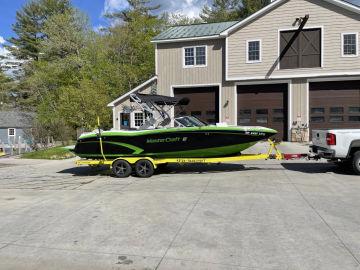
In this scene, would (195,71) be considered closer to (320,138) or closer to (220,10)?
(320,138)

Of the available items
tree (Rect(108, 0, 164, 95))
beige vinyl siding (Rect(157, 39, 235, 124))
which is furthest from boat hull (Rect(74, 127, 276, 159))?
tree (Rect(108, 0, 164, 95))

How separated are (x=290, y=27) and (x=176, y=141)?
13.1m

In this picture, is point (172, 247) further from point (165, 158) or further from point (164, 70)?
point (164, 70)

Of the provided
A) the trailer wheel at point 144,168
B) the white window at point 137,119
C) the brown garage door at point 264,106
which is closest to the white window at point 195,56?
the brown garage door at point 264,106

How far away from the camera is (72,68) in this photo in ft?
128

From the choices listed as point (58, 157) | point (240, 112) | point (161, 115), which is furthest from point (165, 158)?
point (240, 112)

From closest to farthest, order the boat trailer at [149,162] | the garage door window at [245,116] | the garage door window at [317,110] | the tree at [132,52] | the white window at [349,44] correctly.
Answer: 1. the boat trailer at [149,162]
2. the white window at [349,44]
3. the garage door window at [317,110]
4. the garage door window at [245,116]
5. the tree at [132,52]

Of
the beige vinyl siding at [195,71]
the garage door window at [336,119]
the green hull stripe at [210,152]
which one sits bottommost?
the green hull stripe at [210,152]

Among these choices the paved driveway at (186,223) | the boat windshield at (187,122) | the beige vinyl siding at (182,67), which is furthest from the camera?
the beige vinyl siding at (182,67)

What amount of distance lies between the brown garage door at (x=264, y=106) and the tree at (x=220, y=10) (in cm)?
2782

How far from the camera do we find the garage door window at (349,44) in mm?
20500

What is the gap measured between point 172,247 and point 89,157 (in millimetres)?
→ 7449

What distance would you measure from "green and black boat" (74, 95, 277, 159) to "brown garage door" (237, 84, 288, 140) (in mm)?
11103

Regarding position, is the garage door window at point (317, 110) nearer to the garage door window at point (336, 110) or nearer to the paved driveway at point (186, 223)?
the garage door window at point (336, 110)
